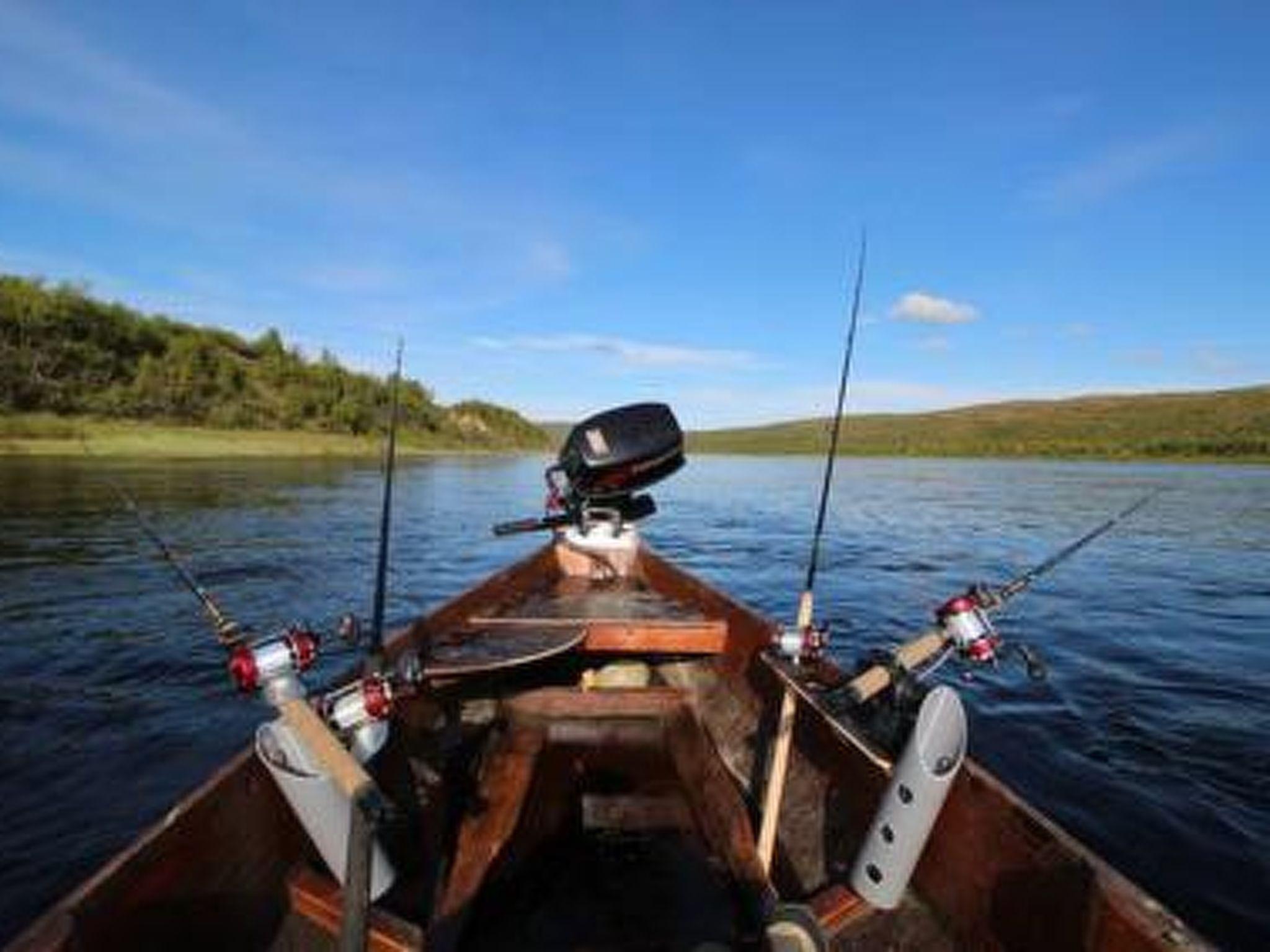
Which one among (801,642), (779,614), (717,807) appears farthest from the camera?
(779,614)

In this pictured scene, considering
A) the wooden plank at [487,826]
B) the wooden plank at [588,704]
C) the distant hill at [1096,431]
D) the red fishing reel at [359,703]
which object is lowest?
the wooden plank at [487,826]

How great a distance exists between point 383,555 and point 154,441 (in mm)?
62070

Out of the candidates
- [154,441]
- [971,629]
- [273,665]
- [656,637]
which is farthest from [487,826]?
[154,441]

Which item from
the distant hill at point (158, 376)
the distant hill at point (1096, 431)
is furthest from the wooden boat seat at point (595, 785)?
the distant hill at point (1096, 431)

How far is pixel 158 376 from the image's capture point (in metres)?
87.1

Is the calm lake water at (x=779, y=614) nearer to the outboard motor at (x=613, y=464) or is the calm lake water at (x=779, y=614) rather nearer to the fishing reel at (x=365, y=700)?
the fishing reel at (x=365, y=700)

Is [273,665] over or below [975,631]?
below

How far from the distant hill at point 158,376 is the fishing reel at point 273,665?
62.3 m

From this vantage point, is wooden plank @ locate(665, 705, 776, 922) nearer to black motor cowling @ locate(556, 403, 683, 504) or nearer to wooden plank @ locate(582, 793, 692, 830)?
wooden plank @ locate(582, 793, 692, 830)

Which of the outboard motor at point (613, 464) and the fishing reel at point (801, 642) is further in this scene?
the outboard motor at point (613, 464)

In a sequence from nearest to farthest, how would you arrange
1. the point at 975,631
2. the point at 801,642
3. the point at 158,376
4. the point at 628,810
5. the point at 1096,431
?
the point at 975,631, the point at 801,642, the point at 628,810, the point at 158,376, the point at 1096,431

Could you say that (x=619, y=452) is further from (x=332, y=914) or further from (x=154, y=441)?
(x=154, y=441)

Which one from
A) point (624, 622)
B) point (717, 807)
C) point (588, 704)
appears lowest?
point (717, 807)

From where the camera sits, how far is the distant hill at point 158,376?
68875 millimetres
